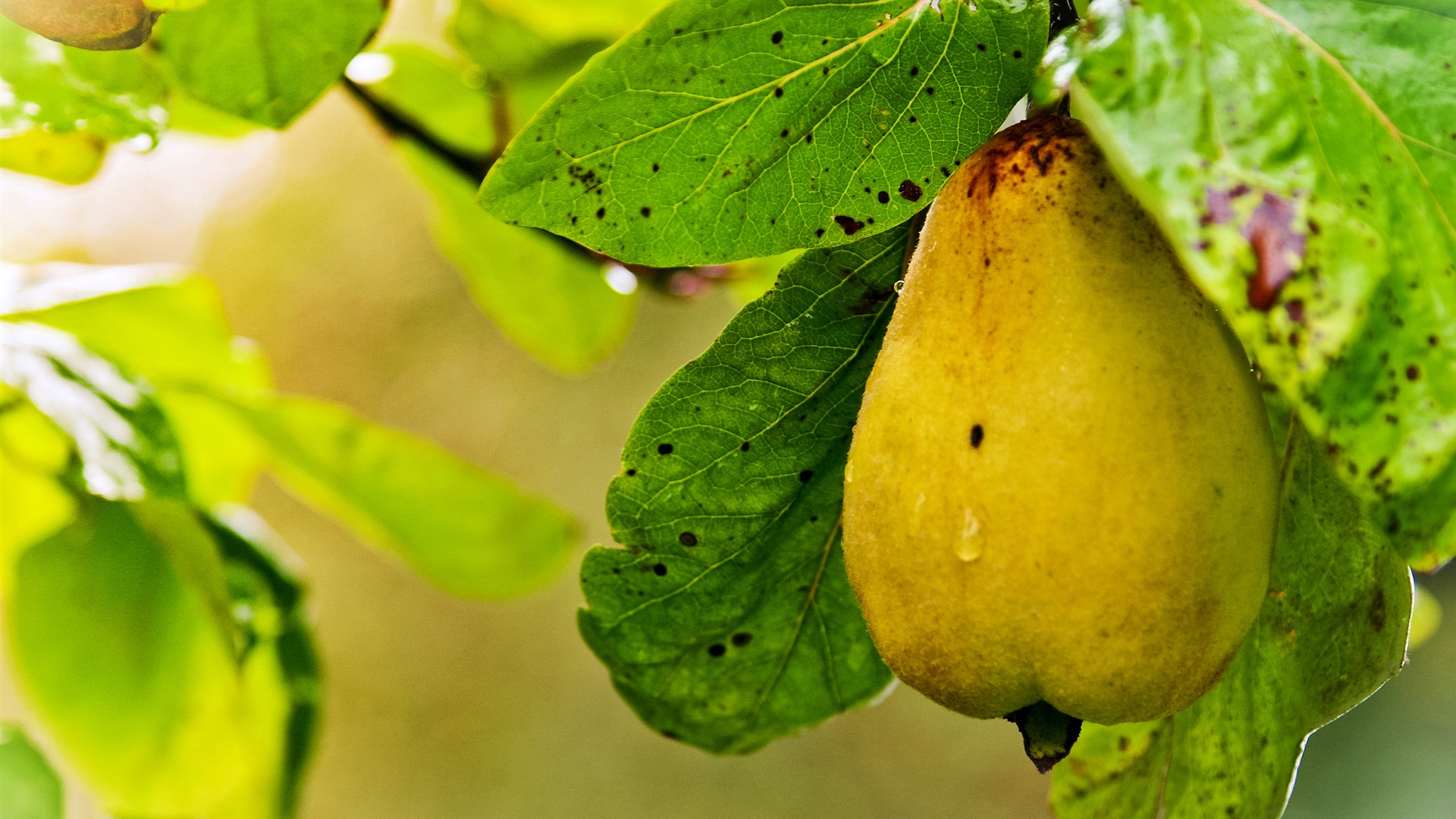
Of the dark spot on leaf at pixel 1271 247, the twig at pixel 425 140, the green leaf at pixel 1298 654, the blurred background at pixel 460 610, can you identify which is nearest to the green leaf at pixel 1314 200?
the dark spot on leaf at pixel 1271 247

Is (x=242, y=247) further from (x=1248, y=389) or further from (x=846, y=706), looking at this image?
(x=1248, y=389)

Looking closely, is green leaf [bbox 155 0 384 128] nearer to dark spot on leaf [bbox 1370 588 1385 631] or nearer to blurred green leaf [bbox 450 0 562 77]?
blurred green leaf [bbox 450 0 562 77]

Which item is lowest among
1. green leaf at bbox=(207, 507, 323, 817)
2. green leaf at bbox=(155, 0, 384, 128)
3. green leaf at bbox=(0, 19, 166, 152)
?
green leaf at bbox=(207, 507, 323, 817)

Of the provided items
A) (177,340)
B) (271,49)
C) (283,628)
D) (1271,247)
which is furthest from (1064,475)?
(177,340)

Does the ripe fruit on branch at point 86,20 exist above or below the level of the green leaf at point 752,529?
above

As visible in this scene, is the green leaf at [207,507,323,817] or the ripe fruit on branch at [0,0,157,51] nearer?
the ripe fruit on branch at [0,0,157,51]

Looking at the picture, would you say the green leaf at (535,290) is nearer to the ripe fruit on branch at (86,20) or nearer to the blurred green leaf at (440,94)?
the blurred green leaf at (440,94)

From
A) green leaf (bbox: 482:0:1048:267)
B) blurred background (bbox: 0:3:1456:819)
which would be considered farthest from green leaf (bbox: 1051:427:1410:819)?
blurred background (bbox: 0:3:1456:819)

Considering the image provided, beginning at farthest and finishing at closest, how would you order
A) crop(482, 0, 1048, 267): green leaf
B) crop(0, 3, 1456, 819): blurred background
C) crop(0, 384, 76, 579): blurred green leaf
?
1. crop(0, 3, 1456, 819): blurred background
2. crop(0, 384, 76, 579): blurred green leaf
3. crop(482, 0, 1048, 267): green leaf
